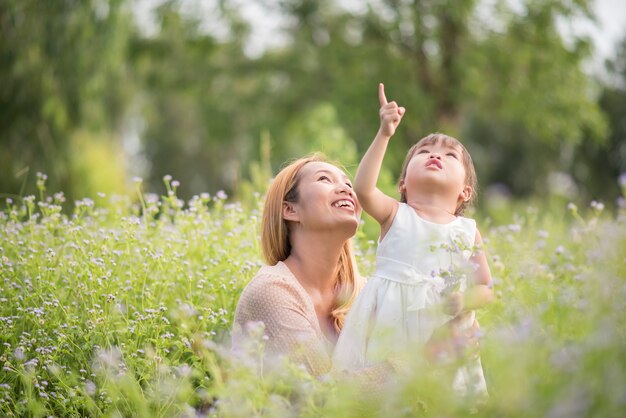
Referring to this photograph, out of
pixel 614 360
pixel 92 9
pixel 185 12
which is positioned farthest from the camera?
pixel 185 12

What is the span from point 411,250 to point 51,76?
27.0ft

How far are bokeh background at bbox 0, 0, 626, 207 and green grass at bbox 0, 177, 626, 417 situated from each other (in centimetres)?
592

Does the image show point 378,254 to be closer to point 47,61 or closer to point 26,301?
point 26,301

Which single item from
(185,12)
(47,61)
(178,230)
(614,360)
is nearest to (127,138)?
(185,12)

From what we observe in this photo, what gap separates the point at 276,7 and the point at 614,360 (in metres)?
13.6

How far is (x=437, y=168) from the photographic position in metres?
2.66

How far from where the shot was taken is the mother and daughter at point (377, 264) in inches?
97.8

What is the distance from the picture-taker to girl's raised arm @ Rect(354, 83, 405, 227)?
2504mm

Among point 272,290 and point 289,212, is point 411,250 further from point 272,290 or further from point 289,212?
point 289,212

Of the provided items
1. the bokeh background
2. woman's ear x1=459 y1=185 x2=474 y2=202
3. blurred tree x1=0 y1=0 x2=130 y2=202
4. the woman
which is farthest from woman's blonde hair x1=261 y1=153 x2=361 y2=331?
the bokeh background

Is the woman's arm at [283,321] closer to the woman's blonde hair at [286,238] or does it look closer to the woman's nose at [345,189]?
the woman's blonde hair at [286,238]

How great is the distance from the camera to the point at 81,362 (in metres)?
2.92

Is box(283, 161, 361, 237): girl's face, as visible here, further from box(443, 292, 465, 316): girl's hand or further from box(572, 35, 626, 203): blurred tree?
box(572, 35, 626, 203): blurred tree

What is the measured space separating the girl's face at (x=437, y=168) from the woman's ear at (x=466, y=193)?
0.04 m
